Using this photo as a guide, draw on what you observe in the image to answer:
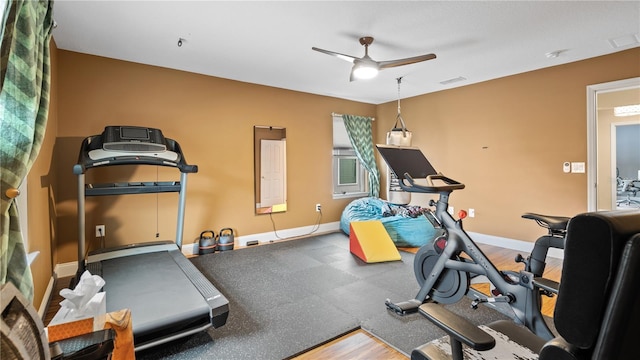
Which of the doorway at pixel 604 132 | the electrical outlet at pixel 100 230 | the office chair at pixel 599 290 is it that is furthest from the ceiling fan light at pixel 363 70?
the electrical outlet at pixel 100 230

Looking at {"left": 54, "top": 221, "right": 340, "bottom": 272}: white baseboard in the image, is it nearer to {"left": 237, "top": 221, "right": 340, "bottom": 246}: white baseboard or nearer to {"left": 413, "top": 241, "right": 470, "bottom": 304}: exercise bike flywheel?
{"left": 237, "top": 221, "right": 340, "bottom": 246}: white baseboard

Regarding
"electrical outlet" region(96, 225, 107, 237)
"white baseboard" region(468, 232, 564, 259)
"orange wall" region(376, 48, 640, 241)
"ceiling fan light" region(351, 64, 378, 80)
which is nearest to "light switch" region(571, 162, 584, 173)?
"orange wall" region(376, 48, 640, 241)

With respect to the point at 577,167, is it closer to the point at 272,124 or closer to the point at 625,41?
the point at 625,41

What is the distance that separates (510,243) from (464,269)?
2.69m

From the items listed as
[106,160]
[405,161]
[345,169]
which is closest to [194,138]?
[106,160]

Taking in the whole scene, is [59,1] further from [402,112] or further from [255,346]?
[402,112]

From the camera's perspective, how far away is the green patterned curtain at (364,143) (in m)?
5.78

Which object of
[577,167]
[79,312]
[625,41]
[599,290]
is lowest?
[79,312]

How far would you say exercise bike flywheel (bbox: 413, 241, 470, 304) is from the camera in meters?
2.31

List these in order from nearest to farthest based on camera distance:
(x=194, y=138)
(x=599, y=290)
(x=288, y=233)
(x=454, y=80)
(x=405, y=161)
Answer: (x=599, y=290) < (x=405, y=161) < (x=194, y=138) < (x=454, y=80) < (x=288, y=233)

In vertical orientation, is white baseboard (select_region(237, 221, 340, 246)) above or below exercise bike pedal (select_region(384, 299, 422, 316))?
above

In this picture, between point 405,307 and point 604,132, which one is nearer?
point 405,307

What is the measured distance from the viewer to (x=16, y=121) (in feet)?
4.24

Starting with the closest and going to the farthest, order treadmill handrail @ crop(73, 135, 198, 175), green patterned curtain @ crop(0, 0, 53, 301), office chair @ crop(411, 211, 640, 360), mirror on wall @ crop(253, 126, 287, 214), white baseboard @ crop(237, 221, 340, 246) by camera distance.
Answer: office chair @ crop(411, 211, 640, 360) → green patterned curtain @ crop(0, 0, 53, 301) → treadmill handrail @ crop(73, 135, 198, 175) → white baseboard @ crop(237, 221, 340, 246) → mirror on wall @ crop(253, 126, 287, 214)
